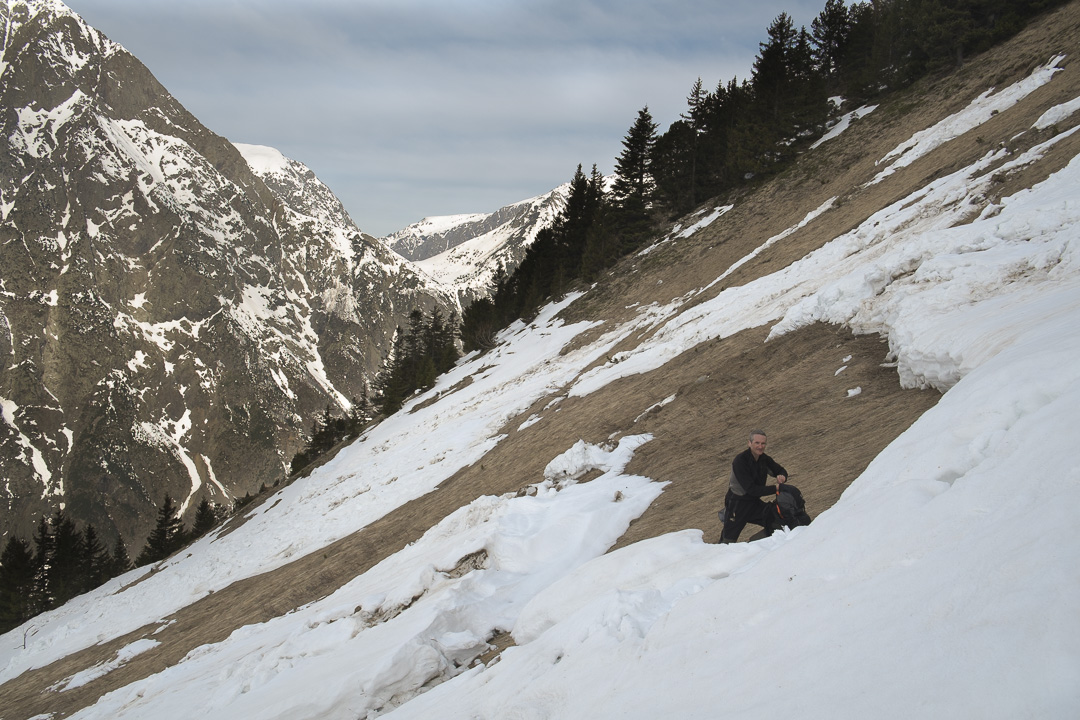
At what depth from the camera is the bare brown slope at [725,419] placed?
9.92 m

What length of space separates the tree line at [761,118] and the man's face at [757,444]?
39.3 meters

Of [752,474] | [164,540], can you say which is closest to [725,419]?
[752,474]

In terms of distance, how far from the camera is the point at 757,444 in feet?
25.5

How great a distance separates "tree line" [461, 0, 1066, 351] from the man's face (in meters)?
39.3

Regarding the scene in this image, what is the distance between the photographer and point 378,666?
299 inches

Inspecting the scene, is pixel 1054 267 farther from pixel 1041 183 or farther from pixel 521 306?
pixel 521 306

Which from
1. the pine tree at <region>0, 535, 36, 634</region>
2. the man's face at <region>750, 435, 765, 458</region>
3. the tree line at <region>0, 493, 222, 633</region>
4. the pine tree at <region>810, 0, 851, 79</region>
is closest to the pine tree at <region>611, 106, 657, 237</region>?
the pine tree at <region>810, 0, 851, 79</region>

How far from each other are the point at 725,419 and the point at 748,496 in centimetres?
602

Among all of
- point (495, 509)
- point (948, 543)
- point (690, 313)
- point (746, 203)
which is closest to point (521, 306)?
point (746, 203)

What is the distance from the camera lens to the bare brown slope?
9922 millimetres

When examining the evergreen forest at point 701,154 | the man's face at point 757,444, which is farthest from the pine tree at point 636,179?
the man's face at point 757,444

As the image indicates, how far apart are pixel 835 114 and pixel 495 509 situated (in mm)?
46190

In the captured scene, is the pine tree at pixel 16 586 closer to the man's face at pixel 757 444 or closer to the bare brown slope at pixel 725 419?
the bare brown slope at pixel 725 419

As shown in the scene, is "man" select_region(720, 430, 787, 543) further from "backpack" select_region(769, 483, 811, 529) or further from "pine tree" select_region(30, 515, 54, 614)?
"pine tree" select_region(30, 515, 54, 614)
